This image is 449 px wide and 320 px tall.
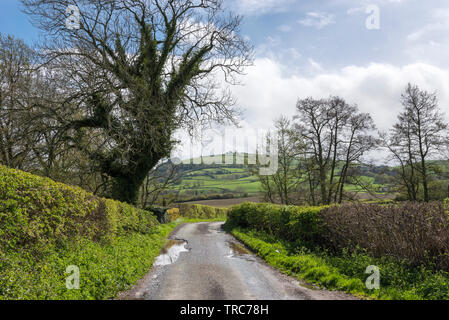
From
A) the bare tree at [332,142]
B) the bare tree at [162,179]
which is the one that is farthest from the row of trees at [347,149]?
the bare tree at [162,179]

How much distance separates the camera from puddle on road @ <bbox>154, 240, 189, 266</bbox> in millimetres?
9948

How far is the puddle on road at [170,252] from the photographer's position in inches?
392

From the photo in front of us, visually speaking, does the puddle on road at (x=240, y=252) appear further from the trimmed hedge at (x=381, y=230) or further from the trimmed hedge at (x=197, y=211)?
the trimmed hedge at (x=197, y=211)

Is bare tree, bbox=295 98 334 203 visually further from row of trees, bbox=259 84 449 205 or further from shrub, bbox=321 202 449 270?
shrub, bbox=321 202 449 270

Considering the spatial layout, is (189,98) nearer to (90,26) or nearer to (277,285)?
(90,26)

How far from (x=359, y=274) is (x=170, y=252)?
727 cm

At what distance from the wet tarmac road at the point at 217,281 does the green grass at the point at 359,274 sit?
0.45 metres

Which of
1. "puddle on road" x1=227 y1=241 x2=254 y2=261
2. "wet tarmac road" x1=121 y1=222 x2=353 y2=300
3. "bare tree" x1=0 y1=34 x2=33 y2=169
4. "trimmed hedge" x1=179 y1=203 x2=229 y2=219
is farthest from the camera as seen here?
"trimmed hedge" x1=179 y1=203 x2=229 y2=219

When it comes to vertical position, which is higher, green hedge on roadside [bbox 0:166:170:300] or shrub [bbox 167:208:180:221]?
green hedge on roadside [bbox 0:166:170:300]

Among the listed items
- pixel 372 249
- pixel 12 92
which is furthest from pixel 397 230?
pixel 12 92

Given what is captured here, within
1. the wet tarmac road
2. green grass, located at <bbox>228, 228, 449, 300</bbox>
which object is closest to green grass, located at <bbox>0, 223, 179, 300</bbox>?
the wet tarmac road

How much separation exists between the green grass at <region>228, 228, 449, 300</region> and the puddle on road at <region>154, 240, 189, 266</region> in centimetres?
329

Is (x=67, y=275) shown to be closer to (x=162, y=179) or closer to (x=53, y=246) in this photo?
(x=53, y=246)

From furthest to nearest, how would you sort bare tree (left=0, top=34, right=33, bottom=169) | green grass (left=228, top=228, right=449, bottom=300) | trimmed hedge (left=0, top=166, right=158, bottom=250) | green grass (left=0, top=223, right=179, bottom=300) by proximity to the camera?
bare tree (left=0, top=34, right=33, bottom=169), green grass (left=228, top=228, right=449, bottom=300), trimmed hedge (left=0, top=166, right=158, bottom=250), green grass (left=0, top=223, right=179, bottom=300)
